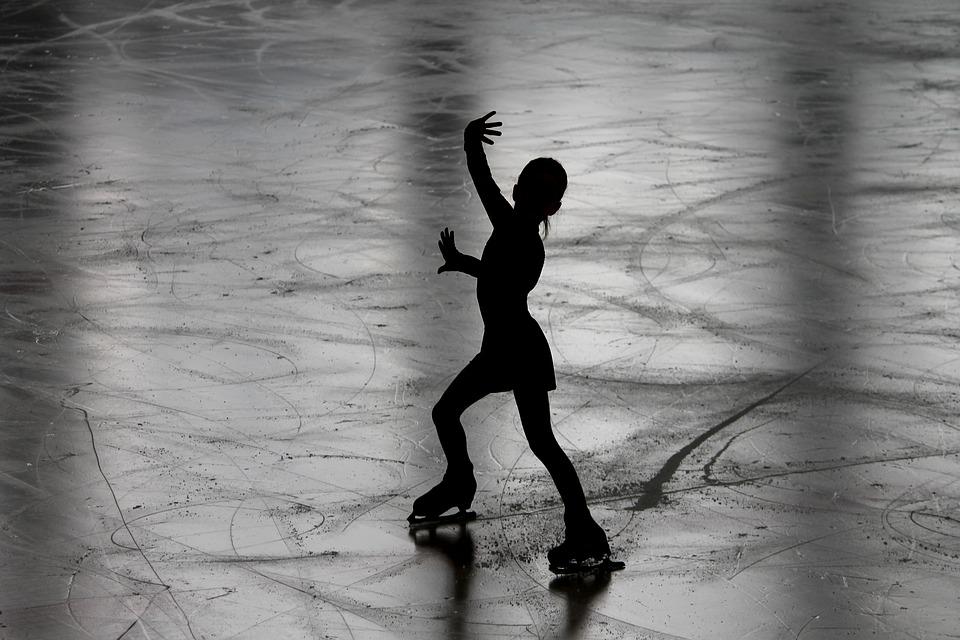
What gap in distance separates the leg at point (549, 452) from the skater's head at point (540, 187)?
29.4 inches

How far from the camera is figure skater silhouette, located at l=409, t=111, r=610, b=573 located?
5777 millimetres

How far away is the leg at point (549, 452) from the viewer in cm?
592

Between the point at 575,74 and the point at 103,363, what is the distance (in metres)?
10.0

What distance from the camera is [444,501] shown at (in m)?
6.38

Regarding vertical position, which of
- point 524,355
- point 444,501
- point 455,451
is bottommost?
point 444,501

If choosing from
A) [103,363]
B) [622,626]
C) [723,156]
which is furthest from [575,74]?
[622,626]

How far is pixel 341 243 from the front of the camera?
1083cm

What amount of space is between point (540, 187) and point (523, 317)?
0.57m

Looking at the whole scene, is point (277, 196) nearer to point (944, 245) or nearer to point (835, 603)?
point (944, 245)

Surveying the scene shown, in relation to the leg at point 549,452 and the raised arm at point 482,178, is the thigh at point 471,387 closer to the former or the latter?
the leg at point 549,452

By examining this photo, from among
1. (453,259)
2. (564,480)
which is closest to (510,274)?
(453,259)

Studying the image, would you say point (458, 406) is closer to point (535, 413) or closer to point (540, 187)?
point (535, 413)

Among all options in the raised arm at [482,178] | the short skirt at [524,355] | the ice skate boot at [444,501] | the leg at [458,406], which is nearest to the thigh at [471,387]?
the leg at [458,406]

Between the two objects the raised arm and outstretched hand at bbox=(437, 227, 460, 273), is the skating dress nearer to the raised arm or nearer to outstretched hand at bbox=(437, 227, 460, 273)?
the raised arm
